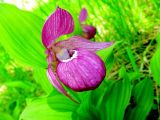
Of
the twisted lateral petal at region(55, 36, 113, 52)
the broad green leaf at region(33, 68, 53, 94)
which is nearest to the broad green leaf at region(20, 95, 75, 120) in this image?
the broad green leaf at region(33, 68, 53, 94)

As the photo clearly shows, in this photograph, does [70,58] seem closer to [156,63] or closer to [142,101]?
[156,63]

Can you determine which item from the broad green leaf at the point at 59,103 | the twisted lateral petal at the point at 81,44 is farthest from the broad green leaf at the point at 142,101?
the twisted lateral petal at the point at 81,44

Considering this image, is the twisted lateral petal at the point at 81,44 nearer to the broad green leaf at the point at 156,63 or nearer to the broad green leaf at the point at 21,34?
the broad green leaf at the point at 21,34

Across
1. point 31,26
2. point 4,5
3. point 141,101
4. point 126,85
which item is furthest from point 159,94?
point 4,5

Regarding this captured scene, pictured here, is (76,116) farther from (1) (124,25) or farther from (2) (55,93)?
(1) (124,25)

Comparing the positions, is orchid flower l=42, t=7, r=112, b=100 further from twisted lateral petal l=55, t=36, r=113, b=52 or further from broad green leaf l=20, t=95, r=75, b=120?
broad green leaf l=20, t=95, r=75, b=120

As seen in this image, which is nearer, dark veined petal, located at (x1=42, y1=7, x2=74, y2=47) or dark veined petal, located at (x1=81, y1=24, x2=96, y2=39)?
dark veined petal, located at (x1=42, y1=7, x2=74, y2=47)
